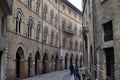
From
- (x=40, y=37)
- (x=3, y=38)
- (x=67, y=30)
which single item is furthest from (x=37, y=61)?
(x=67, y=30)

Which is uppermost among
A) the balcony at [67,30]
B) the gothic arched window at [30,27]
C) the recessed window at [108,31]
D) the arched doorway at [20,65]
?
the balcony at [67,30]

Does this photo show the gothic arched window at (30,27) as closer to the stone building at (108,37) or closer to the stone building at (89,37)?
the stone building at (89,37)

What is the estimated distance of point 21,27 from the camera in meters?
26.0

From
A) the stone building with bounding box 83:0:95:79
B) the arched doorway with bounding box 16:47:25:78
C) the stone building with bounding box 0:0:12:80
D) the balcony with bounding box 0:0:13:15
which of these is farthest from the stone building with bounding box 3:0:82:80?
the stone building with bounding box 83:0:95:79

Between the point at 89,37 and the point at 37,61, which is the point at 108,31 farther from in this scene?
the point at 37,61

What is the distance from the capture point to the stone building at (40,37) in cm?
2406

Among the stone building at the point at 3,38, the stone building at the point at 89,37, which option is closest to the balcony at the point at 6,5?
the stone building at the point at 3,38

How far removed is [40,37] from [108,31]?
21061 mm

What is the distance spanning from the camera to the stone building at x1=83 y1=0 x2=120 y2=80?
1200 cm

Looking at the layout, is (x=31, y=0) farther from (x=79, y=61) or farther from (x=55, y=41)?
(x=79, y=61)

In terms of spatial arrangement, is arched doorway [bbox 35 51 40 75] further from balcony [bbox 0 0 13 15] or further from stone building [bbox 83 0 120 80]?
stone building [bbox 83 0 120 80]

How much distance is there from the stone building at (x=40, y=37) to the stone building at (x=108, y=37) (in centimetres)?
1019

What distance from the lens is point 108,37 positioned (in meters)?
13.3

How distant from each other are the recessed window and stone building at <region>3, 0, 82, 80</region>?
10939mm
